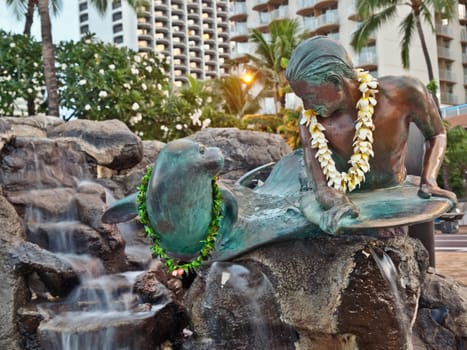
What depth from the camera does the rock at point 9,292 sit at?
5656 mm

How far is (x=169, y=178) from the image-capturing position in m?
3.15

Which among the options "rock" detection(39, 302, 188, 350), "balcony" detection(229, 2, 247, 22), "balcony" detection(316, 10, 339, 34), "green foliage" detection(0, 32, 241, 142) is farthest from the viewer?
"balcony" detection(229, 2, 247, 22)

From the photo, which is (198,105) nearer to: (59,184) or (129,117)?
(129,117)

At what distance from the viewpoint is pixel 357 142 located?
3383mm

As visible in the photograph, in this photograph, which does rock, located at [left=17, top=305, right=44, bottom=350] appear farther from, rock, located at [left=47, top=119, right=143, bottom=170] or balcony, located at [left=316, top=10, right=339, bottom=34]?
balcony, located at [left=316, top=10, right=339, bottom=34]

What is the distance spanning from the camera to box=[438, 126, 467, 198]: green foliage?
2995 centimetres

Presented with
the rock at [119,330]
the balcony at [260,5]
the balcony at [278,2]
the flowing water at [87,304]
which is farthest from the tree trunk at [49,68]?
the balcony at [260,5]

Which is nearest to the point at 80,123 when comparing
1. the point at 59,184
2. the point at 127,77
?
the point at 59,184

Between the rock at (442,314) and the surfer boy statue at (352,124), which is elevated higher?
the surfer boy statue at (352,124)

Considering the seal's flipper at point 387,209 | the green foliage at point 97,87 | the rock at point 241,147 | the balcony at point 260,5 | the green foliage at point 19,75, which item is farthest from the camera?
the balcony at point 260,5

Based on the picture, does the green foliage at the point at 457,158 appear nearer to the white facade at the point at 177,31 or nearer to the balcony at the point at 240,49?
the balcony at the point at 240,49

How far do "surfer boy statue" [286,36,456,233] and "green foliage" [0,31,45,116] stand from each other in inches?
465

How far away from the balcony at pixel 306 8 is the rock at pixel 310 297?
4170 centimetres

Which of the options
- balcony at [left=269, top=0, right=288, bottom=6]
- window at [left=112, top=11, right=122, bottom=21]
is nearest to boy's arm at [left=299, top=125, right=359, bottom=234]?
balcony at [left=269, top=0, right=288, bottom=6]
